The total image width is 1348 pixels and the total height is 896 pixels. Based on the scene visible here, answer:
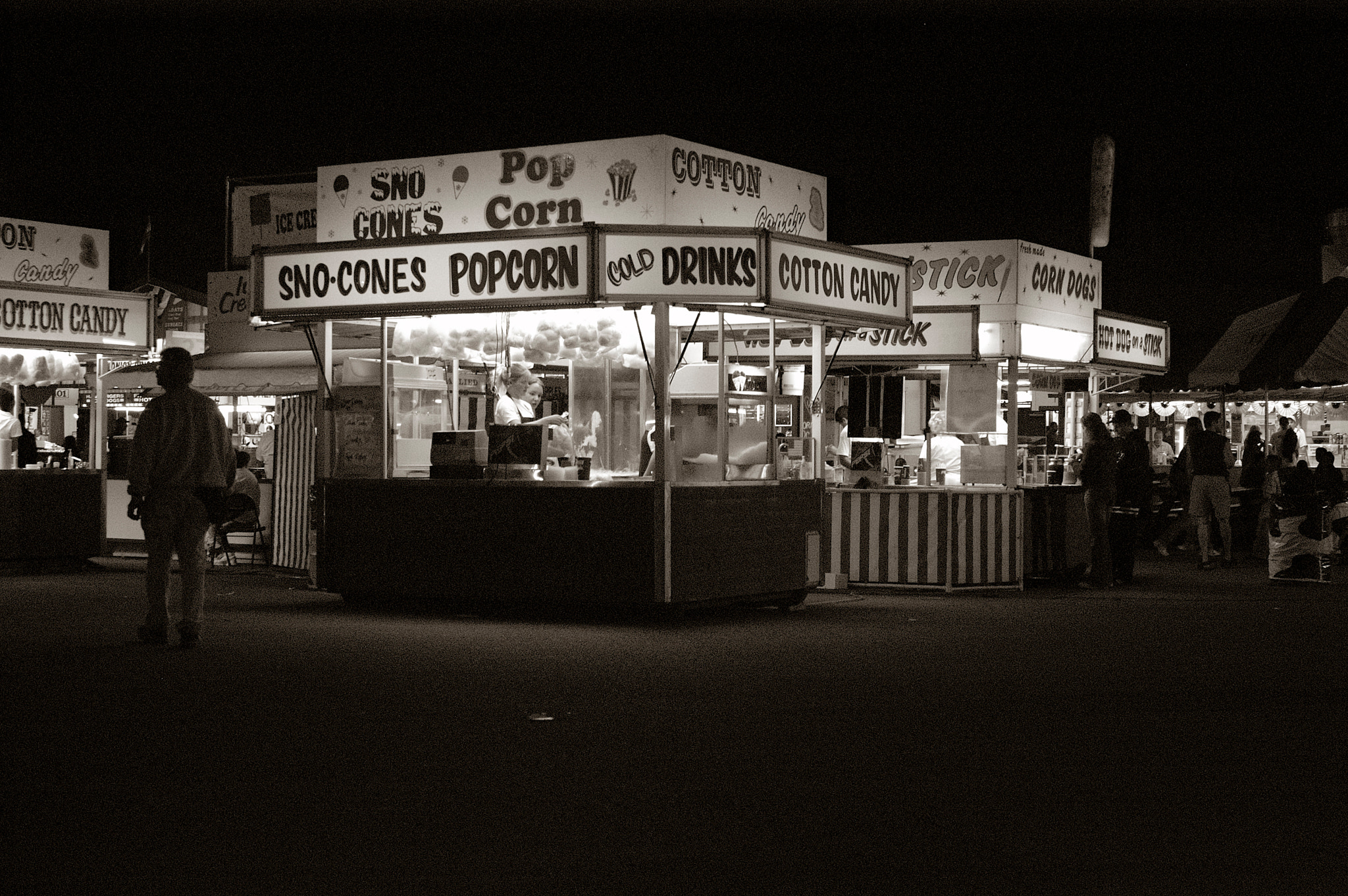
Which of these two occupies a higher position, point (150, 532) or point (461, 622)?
point (150, 532)

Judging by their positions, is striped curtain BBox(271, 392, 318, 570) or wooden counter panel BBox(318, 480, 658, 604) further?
striped curtain BBox(271, 392, 318, 570)

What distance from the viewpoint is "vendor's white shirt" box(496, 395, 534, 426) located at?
13.6 metres

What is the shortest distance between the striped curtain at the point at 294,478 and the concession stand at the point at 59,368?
6.80ft

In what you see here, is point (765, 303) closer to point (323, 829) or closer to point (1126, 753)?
point (1126, 753)

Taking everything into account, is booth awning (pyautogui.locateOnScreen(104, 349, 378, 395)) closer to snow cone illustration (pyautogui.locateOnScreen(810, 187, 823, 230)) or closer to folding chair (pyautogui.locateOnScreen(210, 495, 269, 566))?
folding chair (pyautogui.locateOnScreen(210, 495, 269, 566))

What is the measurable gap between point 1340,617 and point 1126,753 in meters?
7.35

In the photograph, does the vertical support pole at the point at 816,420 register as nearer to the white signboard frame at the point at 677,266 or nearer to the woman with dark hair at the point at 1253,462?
the white signboard frame at the point at 677,266

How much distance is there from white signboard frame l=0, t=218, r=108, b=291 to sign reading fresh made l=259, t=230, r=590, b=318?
5.22 metres

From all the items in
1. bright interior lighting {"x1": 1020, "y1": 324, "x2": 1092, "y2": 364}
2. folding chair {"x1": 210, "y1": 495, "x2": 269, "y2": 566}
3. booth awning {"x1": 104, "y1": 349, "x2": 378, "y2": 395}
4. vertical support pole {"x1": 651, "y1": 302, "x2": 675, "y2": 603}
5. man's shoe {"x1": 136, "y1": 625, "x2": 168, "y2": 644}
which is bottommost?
man's shoe {"x1": 136, "y1": 625, "x2": 168, "y2": 644}

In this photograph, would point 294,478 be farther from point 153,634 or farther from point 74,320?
point 153,634

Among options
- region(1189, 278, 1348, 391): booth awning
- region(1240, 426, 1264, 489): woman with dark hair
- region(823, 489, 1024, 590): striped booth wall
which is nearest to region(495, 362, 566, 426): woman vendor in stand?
region(823, 489, 1024, 590): striped booth wall

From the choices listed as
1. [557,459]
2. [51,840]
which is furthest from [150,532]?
[51,840]

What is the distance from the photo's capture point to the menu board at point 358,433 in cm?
1384

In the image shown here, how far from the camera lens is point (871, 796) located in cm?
602
